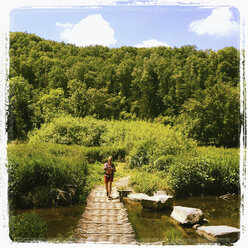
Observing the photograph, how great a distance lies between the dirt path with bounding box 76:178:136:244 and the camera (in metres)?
4.53

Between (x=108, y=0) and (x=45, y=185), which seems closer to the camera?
(x=108, y=0)

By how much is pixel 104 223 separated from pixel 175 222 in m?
2.17

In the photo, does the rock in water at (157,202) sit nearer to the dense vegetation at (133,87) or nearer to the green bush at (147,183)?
the green bush at (147,183)

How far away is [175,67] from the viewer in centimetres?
2992

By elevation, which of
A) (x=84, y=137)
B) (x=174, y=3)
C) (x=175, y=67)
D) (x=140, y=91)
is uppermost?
(x=175, y=67)

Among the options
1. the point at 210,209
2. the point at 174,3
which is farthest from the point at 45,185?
the point at 174,3

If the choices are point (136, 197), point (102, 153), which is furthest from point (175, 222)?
point (102, 153)

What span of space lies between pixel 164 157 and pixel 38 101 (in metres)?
13.1

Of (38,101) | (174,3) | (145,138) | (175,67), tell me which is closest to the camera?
(174,3)

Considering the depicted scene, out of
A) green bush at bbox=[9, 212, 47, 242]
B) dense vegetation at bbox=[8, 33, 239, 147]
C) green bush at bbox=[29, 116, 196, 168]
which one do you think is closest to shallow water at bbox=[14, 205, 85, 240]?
green bush at bbox=[9, 212, 47, 242]

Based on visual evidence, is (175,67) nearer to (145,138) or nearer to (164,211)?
(145,138)

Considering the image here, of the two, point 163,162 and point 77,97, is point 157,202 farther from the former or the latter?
point 77,97

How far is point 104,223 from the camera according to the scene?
553 centimetres

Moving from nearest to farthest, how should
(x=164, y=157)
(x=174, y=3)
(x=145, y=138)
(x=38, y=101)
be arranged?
(x=174, y=3)
(x=164, y=157)
(x=145, y=138)
(x=38, y=101)
